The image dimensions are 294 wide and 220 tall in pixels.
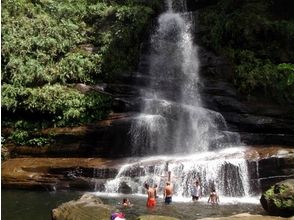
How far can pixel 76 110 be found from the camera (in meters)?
23.8

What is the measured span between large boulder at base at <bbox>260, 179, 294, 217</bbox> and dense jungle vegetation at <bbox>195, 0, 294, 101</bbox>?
37.5 ft

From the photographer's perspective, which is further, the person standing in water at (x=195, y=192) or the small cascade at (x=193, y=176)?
the small cascade at (x=193, y=176)

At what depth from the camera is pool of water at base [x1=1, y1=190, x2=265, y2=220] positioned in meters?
14.2

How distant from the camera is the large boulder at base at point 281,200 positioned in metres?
12.4

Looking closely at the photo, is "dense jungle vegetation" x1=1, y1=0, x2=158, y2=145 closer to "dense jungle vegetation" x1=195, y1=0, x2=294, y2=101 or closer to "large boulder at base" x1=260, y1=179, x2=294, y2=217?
"dense jungle vegetation" x1=195, y1=0, x2=294, y2=101

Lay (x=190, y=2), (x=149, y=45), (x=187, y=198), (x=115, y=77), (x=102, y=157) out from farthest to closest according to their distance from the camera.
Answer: (x=190, y=2) → (x=149, y=45) → (x=115, y=77) → (x=102, y=157) → (x=187, y=198)

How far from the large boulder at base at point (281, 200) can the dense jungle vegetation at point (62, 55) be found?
1271 cm

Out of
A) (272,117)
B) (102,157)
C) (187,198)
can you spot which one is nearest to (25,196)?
(102,157)

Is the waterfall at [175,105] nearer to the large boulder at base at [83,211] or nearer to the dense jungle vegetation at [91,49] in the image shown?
the dense jungle vegetation at [91,49]

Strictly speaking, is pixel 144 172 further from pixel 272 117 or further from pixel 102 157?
pixel 272 117

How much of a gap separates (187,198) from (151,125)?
20.1 feet

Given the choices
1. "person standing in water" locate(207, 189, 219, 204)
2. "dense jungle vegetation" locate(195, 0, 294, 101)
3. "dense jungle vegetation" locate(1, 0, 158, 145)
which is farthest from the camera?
"dense jungle vegetation" locate(195, 0, 294, 101)

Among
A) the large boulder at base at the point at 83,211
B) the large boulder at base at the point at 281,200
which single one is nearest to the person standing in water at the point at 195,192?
the large boulder at base at the point at 281,200

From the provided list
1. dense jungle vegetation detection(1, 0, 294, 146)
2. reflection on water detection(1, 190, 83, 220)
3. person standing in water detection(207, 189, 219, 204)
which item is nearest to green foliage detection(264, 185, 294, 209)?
person standing in water detection(207, 189, 219, 204)
